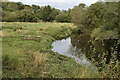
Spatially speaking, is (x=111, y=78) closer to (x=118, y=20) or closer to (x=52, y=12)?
(x=118, y=20)

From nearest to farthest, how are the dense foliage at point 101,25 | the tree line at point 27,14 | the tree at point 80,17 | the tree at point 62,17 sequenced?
the dense foliage at point 101,25
the tree at point 80,17
the tree line at point 27,14
the tree at point 62,17

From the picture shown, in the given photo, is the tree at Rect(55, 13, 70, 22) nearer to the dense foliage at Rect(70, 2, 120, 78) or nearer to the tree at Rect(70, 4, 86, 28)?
the tree at Rect(70, 4, 86, 28)

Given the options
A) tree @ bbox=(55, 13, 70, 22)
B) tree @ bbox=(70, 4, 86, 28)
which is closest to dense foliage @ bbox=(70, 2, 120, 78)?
tree @ bbox=(70, 4, 86, 28)

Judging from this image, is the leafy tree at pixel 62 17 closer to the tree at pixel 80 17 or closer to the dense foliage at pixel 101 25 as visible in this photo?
the tree at pixel 80 17

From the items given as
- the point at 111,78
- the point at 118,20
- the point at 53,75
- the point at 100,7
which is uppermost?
the point at 100,7

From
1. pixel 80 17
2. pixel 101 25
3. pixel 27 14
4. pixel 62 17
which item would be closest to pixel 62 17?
pixel 62 17

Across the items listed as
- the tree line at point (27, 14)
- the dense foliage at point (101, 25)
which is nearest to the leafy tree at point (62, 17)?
the tree line at point (27, 14)

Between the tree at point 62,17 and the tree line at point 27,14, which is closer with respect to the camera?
the tree line at point 27,14

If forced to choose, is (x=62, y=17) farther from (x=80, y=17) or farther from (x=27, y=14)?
(x=80, y=17)

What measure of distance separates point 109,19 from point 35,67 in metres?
18.1

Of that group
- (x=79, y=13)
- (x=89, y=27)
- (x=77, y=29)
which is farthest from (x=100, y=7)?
(x=77, y=29)

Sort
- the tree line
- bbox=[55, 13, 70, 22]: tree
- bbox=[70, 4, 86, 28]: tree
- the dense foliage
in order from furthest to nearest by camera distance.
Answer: bbox=[55, 13, 70, 22]: tree → the tree line → bbox=[70, 4, 86, 28]: tree → the dense foliage

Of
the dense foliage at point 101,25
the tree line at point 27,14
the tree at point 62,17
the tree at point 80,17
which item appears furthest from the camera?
the tree at point 62,17

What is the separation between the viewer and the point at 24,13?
45.2 meters
